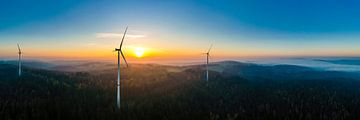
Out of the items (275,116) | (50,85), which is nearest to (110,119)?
(275,116)

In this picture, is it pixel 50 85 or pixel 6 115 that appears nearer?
pixel 6 115

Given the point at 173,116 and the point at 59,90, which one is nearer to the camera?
the point at 173,116

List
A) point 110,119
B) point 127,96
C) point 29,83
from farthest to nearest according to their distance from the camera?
point 29,83 → point 127,96 → point 110,119

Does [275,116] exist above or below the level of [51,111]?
below

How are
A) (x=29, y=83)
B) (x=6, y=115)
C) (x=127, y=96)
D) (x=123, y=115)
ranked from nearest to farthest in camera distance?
(x=6, y=115)
(x=123, y=115)
(x=127, y=96)
(x=29, y=83)

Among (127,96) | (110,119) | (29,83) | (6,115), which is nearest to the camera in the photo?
(6,115)

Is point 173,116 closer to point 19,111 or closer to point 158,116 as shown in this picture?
point 158,116

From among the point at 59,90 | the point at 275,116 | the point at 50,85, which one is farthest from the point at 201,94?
the point at 50,85

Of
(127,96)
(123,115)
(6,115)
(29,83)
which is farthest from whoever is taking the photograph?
(29,83)

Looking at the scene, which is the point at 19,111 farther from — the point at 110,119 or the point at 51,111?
the point at 110,119
